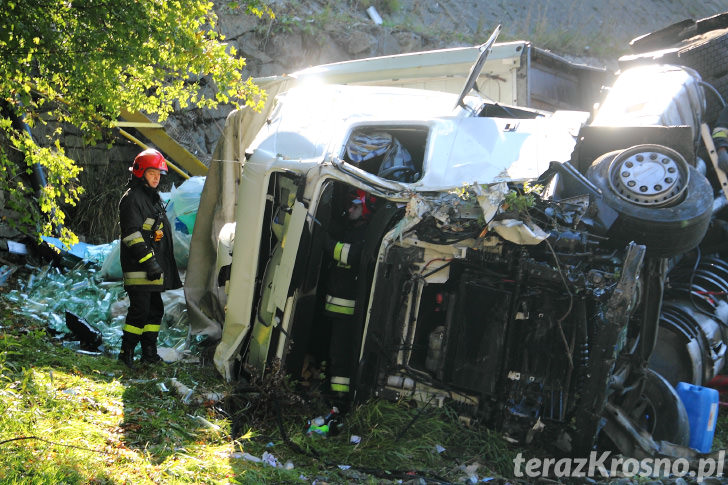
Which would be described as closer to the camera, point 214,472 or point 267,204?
point 214,472

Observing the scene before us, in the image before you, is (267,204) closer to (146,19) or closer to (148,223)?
(148,223)

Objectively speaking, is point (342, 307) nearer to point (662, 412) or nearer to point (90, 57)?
point (90, 57)

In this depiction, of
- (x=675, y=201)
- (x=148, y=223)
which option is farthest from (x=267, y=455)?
(x=675, y=201)

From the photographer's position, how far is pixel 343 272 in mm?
4832

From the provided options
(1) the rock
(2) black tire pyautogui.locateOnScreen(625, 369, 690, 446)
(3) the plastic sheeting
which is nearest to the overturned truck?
(2) black tire pyautogui.locateOnScreen(625, 369, 690, 446)

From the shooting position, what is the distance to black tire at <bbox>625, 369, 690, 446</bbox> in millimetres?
4898

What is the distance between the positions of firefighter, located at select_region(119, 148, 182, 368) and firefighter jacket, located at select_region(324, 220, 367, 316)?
153 centimetres

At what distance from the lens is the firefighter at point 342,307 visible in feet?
15.6

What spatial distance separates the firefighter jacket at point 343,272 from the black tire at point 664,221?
5.16 ft

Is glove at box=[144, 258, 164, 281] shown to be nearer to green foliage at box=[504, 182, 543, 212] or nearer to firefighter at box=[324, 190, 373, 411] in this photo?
firefighter at box=[324, 190, 373, 411]

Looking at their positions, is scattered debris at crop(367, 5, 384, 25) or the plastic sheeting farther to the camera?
scattered debris at crop(367, 5, 384, 25)

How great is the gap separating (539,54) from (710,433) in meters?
4.18

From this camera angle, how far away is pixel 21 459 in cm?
337

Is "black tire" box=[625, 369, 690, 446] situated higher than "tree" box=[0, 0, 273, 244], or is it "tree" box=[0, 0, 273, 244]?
"tree" box=[0, 0, 273, 244]
